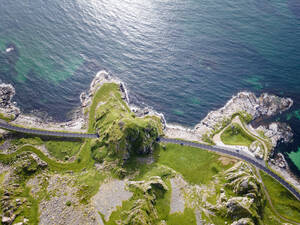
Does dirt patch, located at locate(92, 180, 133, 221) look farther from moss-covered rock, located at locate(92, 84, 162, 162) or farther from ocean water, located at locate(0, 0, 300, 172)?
ocean water, located at locate(0, 0, 300, 172)

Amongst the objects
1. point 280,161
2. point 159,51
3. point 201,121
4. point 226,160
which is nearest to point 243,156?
point 226,160

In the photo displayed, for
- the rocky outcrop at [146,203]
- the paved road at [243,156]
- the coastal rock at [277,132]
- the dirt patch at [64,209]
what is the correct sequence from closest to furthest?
1. the rocky outcrop at [146,203]
2. the dirt patch at [64,209]
3. the paved road at [243,156]
4. the coastal rock at [277,132]

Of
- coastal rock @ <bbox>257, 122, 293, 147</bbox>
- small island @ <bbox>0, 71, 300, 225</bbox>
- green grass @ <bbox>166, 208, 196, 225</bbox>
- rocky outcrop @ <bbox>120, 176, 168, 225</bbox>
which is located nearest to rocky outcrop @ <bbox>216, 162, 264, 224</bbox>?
small island @ <bbox>0, 71, 300, 225</bbox>

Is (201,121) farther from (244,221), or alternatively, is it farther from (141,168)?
(244,221)

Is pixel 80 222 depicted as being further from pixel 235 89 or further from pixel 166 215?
pixel 235 89

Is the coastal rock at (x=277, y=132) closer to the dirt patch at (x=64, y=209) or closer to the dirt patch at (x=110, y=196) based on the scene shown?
the dirt patch at (x=110, y=196)

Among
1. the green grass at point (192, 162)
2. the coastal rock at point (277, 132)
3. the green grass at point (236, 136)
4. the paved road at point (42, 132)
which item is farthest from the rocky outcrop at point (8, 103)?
the coastal rock at point (277, 132)

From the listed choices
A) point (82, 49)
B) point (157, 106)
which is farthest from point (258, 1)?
point (82, 49)
